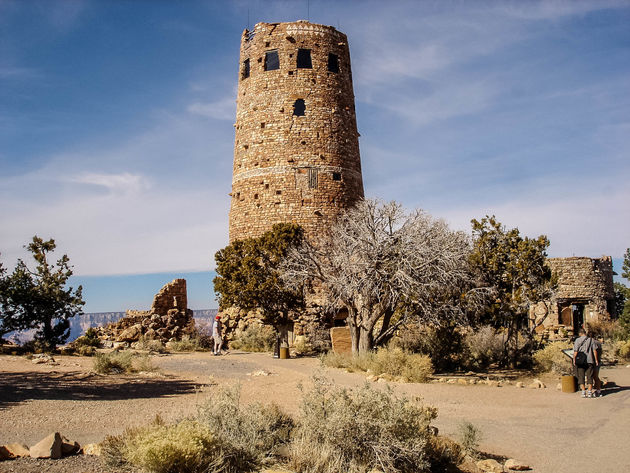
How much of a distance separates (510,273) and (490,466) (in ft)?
34.4

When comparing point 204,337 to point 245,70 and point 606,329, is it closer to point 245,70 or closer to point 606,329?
point 245,70

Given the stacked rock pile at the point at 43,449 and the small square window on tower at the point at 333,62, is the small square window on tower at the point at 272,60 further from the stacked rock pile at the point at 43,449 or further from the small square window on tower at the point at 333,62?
the stacked rock pile at the point at 43,449

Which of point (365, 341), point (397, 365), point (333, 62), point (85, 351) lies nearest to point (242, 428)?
point (397, 365)

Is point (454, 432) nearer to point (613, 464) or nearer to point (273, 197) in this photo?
point (613, 464)

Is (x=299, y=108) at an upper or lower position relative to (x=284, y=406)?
upper

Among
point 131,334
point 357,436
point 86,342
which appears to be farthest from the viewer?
point 131,334

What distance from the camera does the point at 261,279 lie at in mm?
20422

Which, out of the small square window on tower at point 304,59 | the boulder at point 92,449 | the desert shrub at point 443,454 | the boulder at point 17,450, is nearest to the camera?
the boulder at point 17,450

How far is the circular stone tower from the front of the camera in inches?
951

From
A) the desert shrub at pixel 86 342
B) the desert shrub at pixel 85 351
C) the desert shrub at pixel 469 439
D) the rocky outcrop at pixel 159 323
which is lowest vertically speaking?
the desert shrub at pixel 469 439

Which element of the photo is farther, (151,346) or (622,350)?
(151,346)

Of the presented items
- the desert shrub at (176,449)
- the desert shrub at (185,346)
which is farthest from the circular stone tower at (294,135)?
the desert shrub at (176,449)

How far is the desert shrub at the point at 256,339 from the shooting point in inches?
902

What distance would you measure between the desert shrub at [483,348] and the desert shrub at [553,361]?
1848 mm
